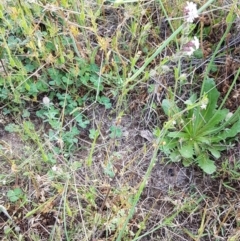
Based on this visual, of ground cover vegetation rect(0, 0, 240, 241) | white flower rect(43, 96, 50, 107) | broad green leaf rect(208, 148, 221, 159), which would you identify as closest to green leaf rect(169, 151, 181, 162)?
ground cover vegetation rect(0, 0, 240, 241)

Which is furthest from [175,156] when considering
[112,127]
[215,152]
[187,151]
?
[112,127]

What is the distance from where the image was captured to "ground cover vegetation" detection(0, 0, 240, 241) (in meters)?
1.62

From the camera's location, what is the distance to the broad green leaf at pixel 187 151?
1.69 meters

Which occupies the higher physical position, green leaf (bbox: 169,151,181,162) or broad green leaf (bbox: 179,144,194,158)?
broad green leaf (bbox: 179,144,194,158)

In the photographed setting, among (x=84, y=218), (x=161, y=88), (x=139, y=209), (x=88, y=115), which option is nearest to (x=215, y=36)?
(x=161, y=88)

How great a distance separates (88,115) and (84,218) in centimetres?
41

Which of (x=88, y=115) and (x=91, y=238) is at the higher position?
(x=88, y=115)

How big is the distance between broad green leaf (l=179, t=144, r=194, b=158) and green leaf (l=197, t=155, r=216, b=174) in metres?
0.04

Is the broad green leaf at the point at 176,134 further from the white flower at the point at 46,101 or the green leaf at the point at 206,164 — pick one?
the white flower at the point at 46,101

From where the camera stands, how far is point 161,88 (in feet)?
5.92

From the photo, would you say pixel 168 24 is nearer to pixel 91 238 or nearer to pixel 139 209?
pixel 139 209

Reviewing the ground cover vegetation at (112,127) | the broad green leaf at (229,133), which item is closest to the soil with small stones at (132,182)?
the ground cover vegetation at (112,127)

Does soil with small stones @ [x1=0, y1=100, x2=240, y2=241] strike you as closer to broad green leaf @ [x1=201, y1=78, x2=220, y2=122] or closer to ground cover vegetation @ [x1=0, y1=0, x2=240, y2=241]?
ground cover vegetation @ [x1=0, y1=0, x2=240, y2=241]

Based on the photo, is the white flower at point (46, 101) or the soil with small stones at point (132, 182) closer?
the soil with small stones at point (132, 182)
